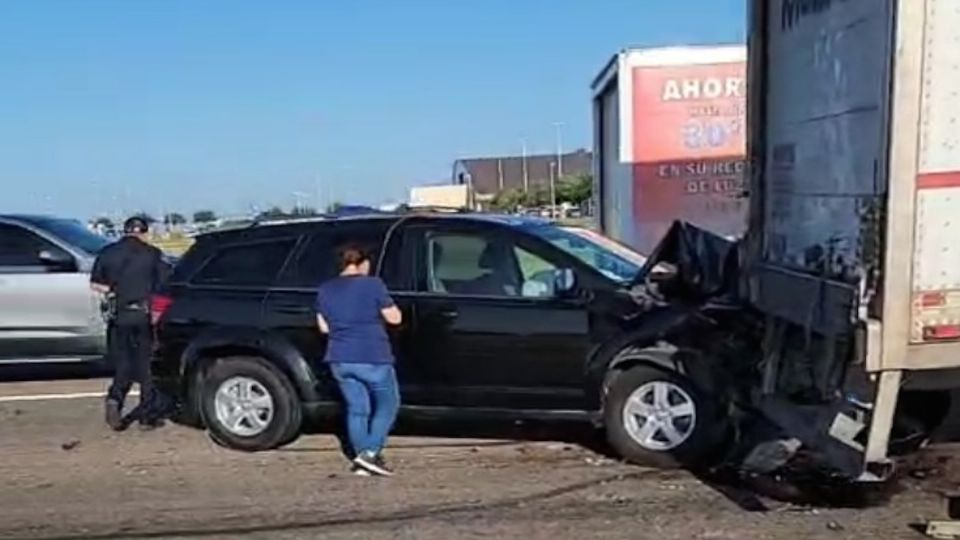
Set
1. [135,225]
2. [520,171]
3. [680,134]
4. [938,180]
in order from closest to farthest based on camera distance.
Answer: [938,180], [135,225], [680,134], [520,171]

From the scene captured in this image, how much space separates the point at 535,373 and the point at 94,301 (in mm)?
5812

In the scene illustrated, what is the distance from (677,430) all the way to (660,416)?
140mm

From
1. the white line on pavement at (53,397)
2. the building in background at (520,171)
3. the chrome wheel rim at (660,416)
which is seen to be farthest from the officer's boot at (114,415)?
the building in background at (520,171)

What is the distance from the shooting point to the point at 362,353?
29.3 ft

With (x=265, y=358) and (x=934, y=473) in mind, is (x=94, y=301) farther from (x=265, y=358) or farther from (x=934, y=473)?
(x=934, y=473)

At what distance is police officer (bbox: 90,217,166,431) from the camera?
10.9m

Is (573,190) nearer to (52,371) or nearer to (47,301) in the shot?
(52,371)

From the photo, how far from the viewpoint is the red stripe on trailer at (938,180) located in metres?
6.16

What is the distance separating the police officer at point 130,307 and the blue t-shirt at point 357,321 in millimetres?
2327

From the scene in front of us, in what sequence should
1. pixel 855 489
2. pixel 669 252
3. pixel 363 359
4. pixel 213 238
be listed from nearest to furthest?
1. pixel 855 489
2. pixel 363 359
3. pixel 669 252
4. pixel 213 238

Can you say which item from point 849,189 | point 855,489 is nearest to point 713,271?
point 855,489

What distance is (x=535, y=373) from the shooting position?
9359 mm

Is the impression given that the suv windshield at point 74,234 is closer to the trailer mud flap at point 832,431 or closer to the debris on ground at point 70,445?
the debris on ground at point 70,445

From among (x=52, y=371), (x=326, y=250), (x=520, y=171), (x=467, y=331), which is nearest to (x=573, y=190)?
(x=520, y=171)
